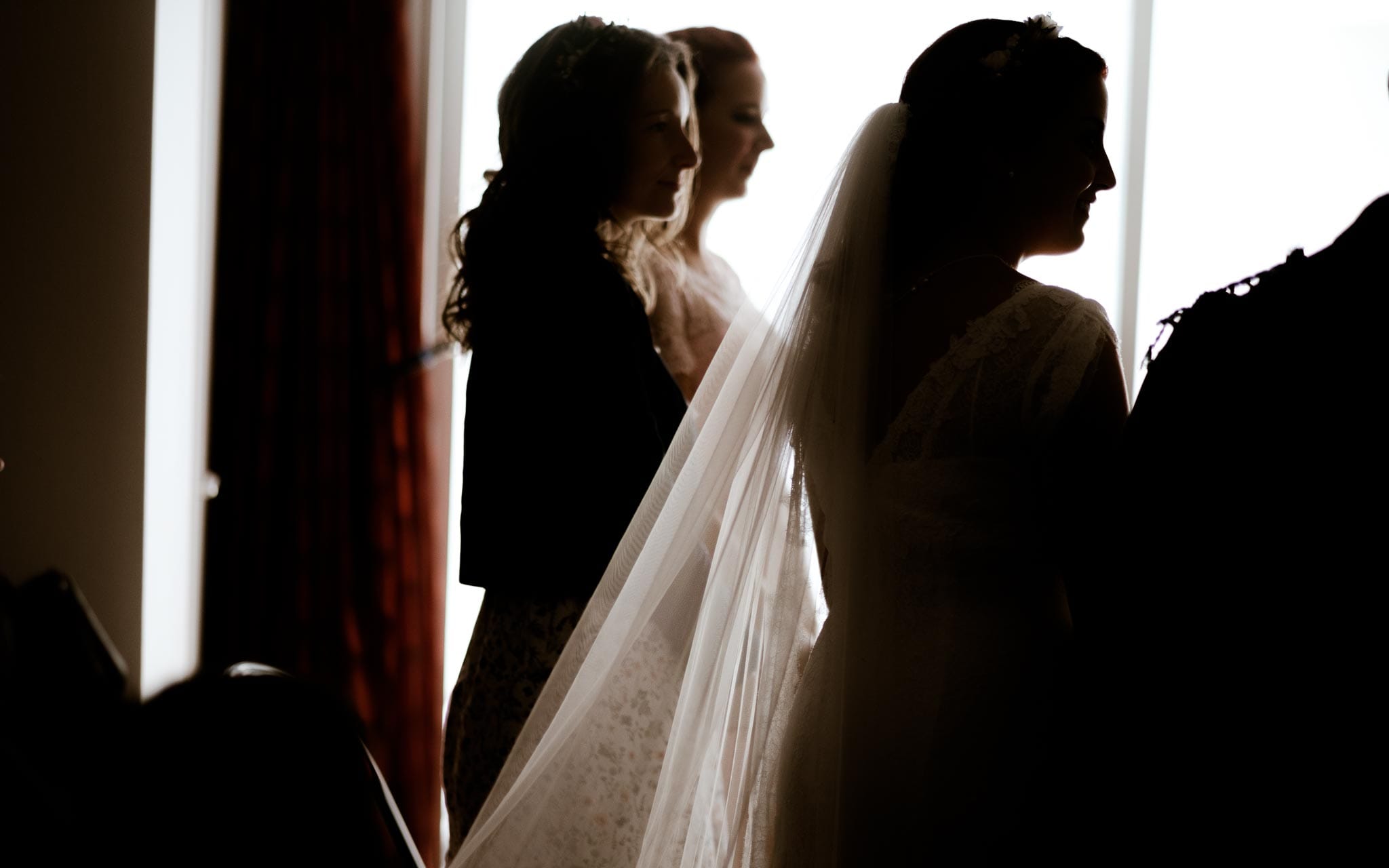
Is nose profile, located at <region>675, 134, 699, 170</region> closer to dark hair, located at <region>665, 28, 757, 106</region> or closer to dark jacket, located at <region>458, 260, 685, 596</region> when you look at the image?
dark jacket, located at <region>458, 260, 685, 596</region>

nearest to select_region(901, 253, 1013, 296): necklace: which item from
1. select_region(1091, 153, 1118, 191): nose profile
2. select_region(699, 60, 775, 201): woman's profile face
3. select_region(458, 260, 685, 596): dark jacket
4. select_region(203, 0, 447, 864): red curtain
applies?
select_region(1091, 153, 1118, 191): nose profile

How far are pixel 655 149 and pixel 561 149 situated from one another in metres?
0.12

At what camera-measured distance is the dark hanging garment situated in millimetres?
695

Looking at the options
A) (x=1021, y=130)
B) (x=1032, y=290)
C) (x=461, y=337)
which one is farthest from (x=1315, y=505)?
(x=461, y=337)

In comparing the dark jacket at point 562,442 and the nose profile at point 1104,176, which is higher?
the nose profile at point 1104,176

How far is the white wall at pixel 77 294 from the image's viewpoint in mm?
1691

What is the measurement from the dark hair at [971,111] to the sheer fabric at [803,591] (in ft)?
0.10

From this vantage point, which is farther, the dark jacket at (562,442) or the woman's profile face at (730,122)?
the woman's profile face at (730,122)

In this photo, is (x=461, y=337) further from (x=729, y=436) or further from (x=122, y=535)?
(x=122, y=535)

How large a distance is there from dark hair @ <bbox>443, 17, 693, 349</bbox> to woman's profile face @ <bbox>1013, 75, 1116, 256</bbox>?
0.50 meters

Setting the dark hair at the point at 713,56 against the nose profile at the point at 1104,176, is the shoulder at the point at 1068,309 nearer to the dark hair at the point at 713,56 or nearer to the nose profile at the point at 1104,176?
the nose profile at the point at 1104,176

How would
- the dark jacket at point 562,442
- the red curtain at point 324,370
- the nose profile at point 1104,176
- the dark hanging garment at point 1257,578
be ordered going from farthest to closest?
the red curtain at point 324,370, the dark jacket at point 562,442, the nose profile at point 1104,176, the dark hanging garment at point 1257,578

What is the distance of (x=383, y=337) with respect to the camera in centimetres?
220

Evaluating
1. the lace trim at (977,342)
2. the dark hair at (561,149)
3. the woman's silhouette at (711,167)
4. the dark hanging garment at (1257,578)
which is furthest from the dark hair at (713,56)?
the dark hanging garment at (1257,578)
